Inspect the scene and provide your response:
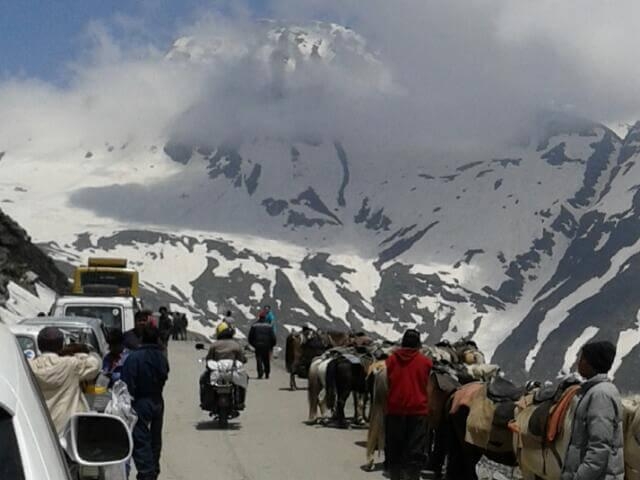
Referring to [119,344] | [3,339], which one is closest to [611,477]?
[3,339]

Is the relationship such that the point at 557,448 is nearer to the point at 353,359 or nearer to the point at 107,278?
the point at 353,359

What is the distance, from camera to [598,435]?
6.50 meters

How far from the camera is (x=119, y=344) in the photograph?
12.7 meters

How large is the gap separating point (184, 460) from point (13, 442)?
11.9 metres

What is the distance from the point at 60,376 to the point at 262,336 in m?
17.8

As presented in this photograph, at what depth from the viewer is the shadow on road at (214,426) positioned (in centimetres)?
1767

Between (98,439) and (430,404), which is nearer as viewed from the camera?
(98,439)

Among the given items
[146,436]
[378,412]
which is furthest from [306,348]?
[146,436]

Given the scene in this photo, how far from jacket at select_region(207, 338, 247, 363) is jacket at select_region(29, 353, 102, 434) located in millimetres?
8763

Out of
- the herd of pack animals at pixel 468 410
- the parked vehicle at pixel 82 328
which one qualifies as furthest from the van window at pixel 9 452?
the parked vehicle at pixel 82 328

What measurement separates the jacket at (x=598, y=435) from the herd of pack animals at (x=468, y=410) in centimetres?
44

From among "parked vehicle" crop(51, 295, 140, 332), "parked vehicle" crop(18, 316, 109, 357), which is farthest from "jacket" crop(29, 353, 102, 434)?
"parked vehicle" crop(51, 295, 140, 332)

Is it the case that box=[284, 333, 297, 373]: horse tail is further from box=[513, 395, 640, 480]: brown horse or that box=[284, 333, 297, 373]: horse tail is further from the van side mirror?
the van side mirror

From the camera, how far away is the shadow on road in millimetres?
17672
